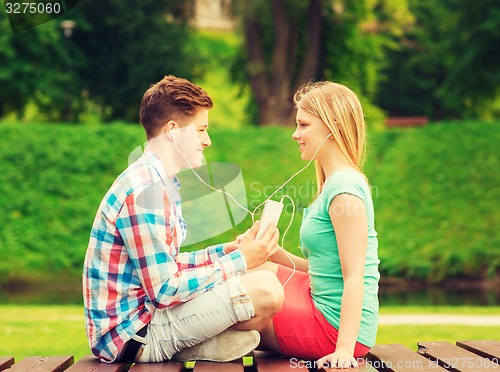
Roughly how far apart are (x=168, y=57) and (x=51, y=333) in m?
17.1

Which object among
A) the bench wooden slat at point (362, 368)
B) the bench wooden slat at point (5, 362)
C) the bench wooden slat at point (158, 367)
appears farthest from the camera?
the bench wooden slat at point (5, 362)

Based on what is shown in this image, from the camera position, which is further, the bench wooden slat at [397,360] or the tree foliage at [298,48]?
the tree foliage at [298,48]

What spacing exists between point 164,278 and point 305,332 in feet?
2.41

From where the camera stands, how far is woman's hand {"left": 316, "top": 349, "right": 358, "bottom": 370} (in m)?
3.32

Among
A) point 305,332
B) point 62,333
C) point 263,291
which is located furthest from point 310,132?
point 62,333

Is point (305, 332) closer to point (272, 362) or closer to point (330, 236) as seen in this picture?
point (272, 362)

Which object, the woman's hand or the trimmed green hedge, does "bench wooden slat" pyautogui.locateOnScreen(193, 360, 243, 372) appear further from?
the trimmed green hedge

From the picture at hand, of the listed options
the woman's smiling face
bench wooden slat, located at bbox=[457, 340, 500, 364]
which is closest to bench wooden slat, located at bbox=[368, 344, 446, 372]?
bench wooden slat, located at bbox=[457, 340, 500, 364]

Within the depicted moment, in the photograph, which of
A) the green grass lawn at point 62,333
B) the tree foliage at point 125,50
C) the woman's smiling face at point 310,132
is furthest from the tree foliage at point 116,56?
the woman's smiling face at point 310,132

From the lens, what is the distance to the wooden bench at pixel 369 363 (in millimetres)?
3324

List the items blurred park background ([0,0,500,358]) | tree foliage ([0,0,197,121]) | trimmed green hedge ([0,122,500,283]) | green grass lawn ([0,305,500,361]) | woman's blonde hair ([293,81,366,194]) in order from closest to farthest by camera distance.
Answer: woman's blonde hair ([293,81,366,194])
green grass lawn ([0,305,500,361])
blurred park background ([0,0,500,358])
trimmed green hedge ([0,122,500,283])
tree foliage ([0,0,197,121])

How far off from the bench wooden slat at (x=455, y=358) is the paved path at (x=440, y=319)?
5587 mm

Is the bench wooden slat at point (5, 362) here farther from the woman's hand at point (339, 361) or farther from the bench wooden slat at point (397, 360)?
the bench wooden slat at point (397, 360)

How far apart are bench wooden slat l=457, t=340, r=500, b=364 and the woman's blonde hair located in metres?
1.00
